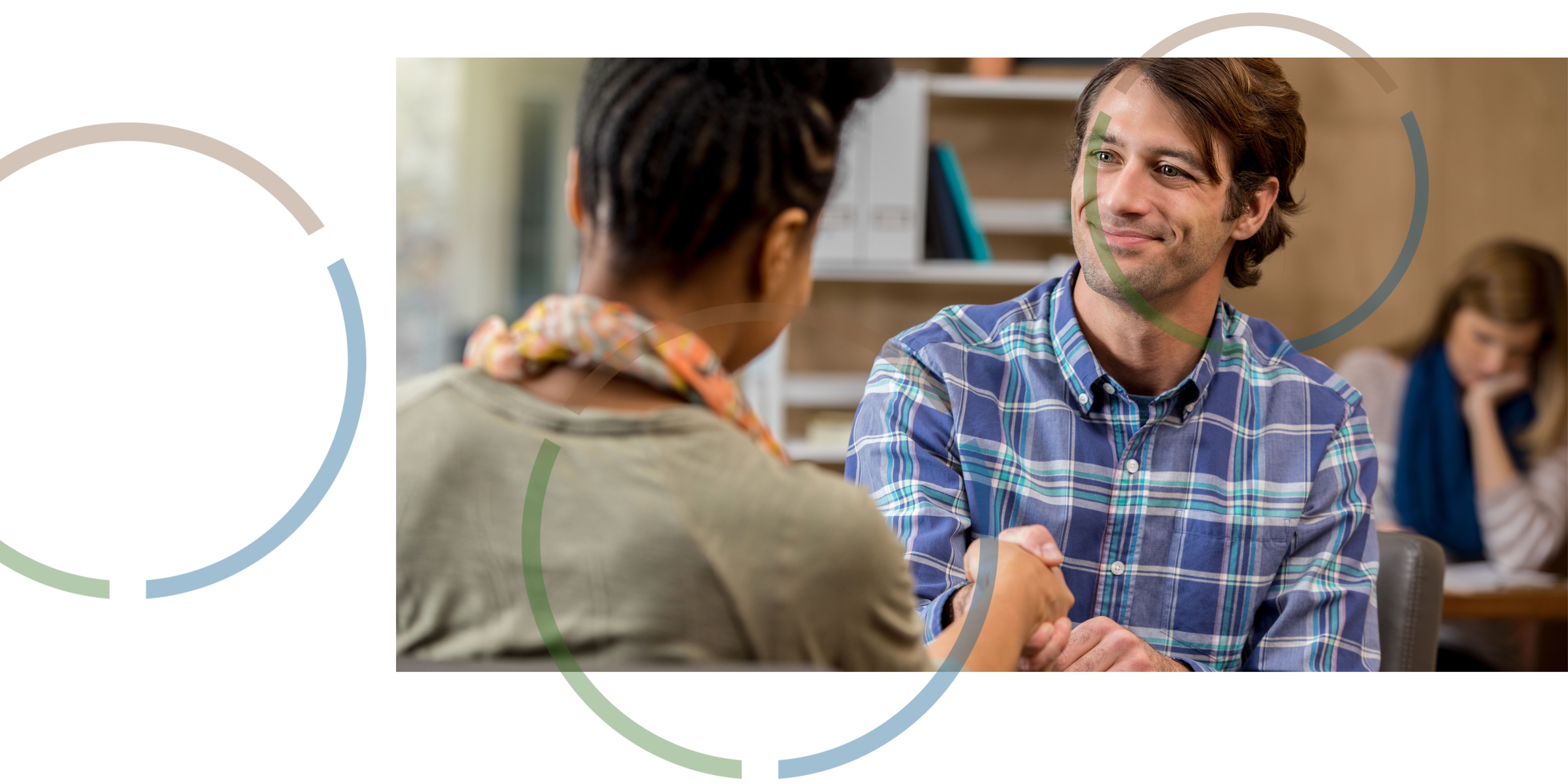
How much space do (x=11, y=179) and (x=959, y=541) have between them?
41.4 inches

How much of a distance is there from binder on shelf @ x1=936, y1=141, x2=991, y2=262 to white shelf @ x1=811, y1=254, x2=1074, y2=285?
0.02m

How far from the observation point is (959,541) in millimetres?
1000

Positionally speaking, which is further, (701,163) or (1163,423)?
(1163,423)

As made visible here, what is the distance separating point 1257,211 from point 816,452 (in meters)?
0.57

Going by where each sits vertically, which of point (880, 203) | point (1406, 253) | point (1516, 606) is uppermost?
point (880, 203)

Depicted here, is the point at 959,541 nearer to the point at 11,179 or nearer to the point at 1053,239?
the point at 11,179

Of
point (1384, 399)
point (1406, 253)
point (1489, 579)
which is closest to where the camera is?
point (1406, 253)

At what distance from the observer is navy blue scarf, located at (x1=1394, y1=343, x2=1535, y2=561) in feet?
7.07

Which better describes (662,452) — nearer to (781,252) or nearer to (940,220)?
(781,252)

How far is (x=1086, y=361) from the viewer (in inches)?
43.6

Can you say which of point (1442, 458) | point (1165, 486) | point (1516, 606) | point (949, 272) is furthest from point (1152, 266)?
point (1442, 458)

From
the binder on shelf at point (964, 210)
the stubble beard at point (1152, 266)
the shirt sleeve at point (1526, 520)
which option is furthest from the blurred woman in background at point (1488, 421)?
the stubble beard at point (1152, 266)

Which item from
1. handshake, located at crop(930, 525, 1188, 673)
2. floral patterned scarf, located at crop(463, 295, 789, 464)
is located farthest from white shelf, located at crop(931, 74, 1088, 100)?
floral patterned scarf, located at crop(463, 295, 789, 464)
